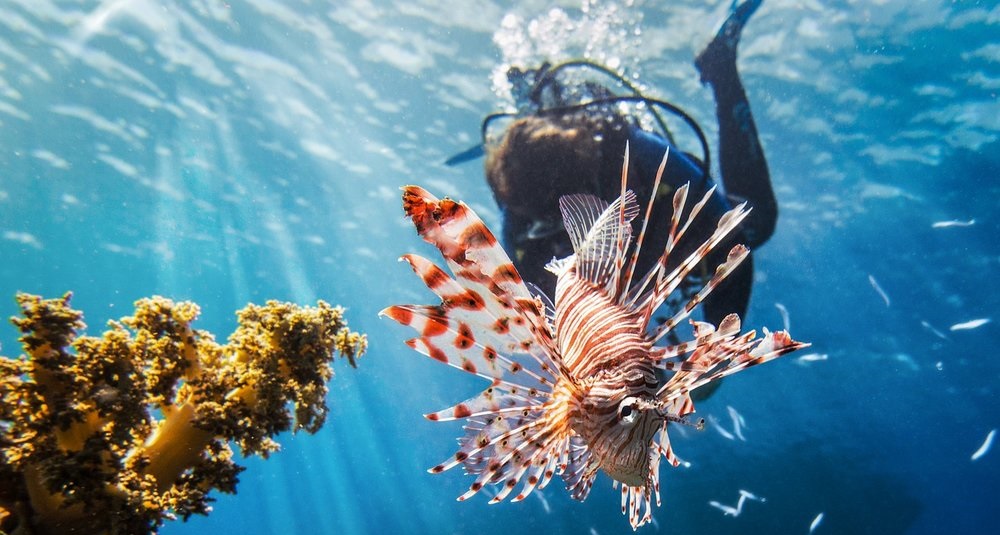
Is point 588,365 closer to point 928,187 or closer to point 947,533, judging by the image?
point 928,187

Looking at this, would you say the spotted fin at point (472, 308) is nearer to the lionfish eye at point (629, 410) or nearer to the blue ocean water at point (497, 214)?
the lionfish eye at point (629, 410)

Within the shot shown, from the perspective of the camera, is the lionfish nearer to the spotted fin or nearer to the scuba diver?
the spotted fin

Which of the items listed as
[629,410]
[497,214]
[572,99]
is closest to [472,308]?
[629,410]

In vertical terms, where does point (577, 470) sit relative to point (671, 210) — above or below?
below

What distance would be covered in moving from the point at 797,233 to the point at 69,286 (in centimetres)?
2923

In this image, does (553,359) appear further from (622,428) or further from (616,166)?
(616,166)

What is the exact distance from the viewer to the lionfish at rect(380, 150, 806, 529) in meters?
1.58

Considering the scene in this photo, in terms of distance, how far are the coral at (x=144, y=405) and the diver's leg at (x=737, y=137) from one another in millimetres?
4610

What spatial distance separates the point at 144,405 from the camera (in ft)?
6.55

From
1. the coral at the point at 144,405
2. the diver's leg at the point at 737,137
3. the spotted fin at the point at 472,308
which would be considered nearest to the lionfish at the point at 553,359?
the spotted fin at the point at 472,308

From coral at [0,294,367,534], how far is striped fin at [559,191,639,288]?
1.24 m

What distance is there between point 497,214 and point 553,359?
1405 centimetres

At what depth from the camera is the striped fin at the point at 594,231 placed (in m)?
2.40

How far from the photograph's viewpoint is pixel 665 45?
31.7 feet
